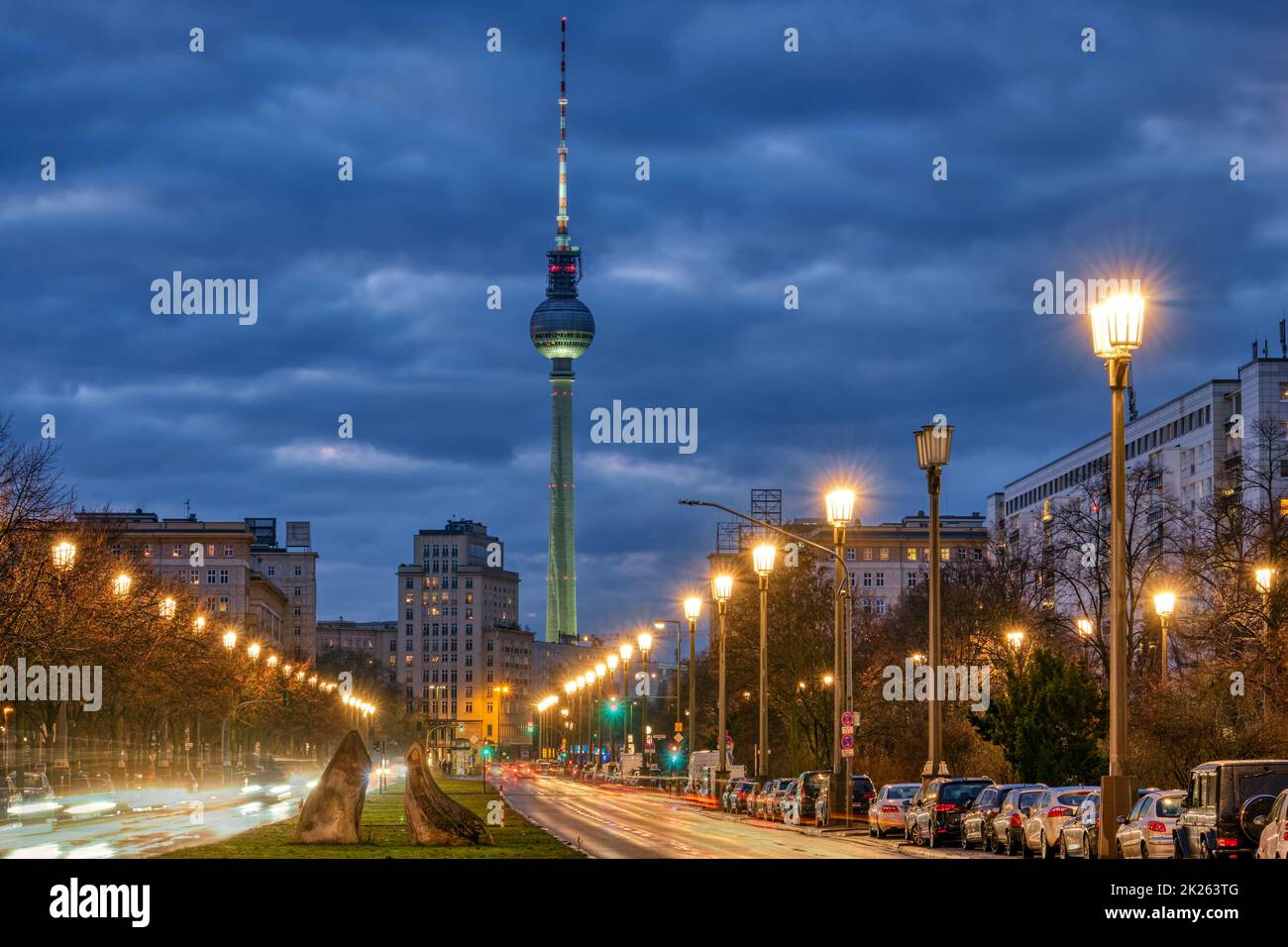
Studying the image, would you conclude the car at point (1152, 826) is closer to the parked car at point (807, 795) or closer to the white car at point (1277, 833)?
the white car at point (1277, 833)

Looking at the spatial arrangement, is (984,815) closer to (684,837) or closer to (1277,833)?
(684,837)

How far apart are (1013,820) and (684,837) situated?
10.5 meters

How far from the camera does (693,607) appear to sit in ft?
267

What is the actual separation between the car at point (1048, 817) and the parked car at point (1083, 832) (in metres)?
0.61

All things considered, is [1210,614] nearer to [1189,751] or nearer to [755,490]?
[1189,751]

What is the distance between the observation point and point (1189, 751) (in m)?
Answer: 50.8

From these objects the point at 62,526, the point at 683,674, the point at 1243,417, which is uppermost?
the point at 1243,417


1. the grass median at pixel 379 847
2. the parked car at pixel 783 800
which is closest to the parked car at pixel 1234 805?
the grass median at pixel 379 847

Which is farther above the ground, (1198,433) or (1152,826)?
(1198,433)

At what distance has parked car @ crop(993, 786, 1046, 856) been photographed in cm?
3844

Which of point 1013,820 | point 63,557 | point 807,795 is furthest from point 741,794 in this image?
point 1013,820
